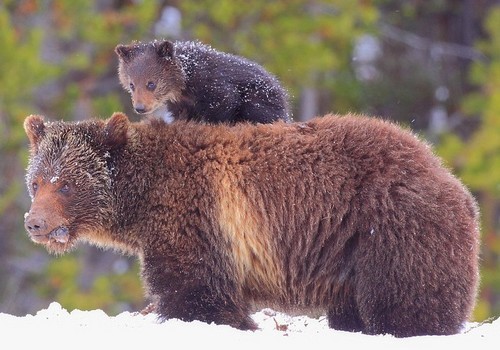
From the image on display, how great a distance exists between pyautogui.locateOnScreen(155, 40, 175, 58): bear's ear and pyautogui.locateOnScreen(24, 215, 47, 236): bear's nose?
8.84 feet

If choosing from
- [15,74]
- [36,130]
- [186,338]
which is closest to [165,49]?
[36,130]

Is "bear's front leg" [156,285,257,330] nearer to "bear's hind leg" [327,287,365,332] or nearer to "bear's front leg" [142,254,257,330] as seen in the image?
"bear's front leg" [142,254,257,330]

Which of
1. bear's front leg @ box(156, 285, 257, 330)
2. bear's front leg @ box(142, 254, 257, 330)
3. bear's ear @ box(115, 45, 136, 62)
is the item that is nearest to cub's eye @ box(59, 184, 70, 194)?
bear's front leg @ box(142, 254, 257, 330)

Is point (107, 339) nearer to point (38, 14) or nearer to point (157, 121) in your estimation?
point (157, 121)

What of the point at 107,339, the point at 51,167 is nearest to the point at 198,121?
the point at 51,167

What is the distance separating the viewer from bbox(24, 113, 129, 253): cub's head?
27.0ft

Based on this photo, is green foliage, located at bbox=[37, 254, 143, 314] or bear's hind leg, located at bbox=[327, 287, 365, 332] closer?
bear's hind leg, located at bbox=[327, 287, 365, 332]

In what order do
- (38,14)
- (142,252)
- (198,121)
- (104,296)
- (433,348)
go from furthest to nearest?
(38,14) < (104,296) < (198,121) < (142,252) < (433,348)

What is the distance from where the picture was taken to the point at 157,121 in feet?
28.5

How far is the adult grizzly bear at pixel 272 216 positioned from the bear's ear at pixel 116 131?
1 centimetres

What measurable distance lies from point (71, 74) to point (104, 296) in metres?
5.58

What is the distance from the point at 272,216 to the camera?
8.27 metres

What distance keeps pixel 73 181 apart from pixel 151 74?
2.02m

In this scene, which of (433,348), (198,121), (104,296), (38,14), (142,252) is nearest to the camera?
(433,348)
